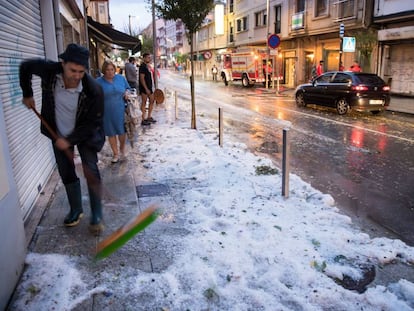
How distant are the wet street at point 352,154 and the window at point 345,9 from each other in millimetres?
10403

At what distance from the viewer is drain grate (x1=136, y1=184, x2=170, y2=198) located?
5.46m

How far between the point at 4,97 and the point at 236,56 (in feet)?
98.1

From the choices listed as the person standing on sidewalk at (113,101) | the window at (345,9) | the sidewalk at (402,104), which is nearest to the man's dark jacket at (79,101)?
the person standing on sidewalk at (113,101)

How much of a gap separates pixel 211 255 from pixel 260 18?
3611 cm

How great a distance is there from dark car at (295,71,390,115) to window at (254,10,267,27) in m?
22.0

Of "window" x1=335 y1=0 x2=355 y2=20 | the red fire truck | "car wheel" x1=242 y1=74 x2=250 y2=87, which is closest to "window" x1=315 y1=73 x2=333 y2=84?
"window" x1=335 y1=0 x2=355 y2=20

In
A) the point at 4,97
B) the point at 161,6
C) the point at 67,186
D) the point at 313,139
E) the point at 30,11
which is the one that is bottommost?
the point at 313,139

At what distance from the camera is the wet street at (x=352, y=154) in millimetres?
5102

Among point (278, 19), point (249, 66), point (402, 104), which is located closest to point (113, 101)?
point (402, 104)

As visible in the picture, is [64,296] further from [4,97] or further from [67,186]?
[4,97]

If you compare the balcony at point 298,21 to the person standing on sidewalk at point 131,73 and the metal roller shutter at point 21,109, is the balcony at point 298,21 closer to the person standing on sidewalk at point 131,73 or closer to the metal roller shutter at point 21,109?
the person standing on sidewalk at point 131,73

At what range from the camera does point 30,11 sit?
19.9 feet

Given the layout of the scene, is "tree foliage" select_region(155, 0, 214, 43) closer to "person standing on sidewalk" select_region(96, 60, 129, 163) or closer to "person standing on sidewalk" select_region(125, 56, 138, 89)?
A: "person standing on sidewalk" select_region(125, 56, 138, 89)

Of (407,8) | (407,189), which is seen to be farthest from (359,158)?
(407,8)
